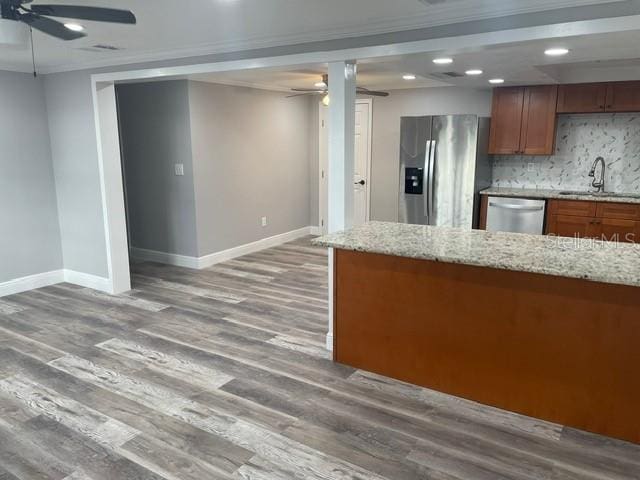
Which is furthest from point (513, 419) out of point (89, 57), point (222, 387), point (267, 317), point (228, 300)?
point (89, 57)

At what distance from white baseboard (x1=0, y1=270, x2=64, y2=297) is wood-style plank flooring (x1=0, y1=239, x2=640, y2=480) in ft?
2.27

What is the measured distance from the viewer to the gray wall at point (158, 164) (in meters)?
5.54

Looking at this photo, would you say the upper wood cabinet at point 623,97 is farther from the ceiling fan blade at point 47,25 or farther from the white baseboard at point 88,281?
the white baseboard at point 88,281

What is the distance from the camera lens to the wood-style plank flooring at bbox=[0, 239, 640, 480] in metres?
2.32

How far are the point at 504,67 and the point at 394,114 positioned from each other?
262 cm

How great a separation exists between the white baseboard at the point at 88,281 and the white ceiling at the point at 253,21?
228cm

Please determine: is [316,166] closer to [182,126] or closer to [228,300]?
[182,126]

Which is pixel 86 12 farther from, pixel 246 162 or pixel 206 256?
pixel 246 162

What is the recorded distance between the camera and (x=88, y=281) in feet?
16.9

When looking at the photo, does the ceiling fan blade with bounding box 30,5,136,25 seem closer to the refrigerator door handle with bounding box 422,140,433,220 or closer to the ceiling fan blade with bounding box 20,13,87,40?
the ceiling fan blade with bounding box 20,13,87,40

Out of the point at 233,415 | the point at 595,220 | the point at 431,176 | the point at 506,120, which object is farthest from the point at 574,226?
the point at 233,415

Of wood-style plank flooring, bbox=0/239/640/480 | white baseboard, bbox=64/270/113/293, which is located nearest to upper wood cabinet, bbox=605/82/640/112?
wood-style plank flooring, bbox=0/239/640/480

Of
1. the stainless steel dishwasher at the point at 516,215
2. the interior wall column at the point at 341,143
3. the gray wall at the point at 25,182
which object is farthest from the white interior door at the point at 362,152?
the gray wall at the point at 25,182

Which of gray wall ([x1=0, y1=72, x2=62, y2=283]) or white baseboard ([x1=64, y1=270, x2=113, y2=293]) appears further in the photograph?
white baseboard ([x1=64, y1=270, x2=113, y2=293])
